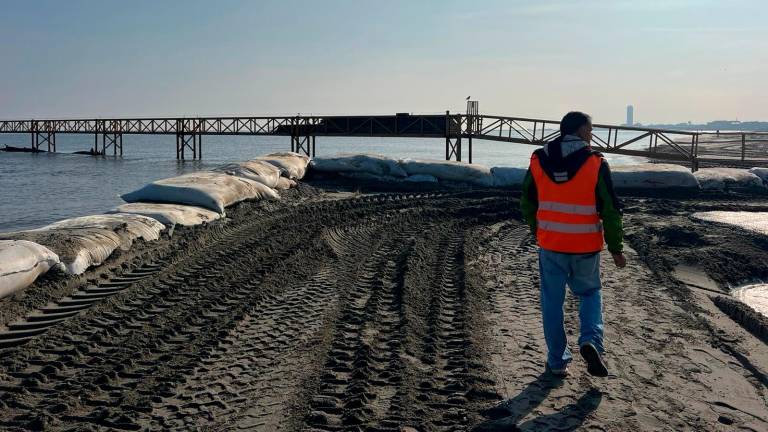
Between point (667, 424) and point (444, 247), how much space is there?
207 inches

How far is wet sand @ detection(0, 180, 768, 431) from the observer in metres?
3.65

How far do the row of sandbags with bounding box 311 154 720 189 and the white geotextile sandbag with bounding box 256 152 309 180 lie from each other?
46 centimetres

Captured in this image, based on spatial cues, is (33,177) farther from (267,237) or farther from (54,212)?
(267,237)

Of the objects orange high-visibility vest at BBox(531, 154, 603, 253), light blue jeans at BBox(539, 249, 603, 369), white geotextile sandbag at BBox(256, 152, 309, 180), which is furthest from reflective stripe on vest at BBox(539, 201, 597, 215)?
white geotextile sandbag at BBox(256, 152, 309, 180)

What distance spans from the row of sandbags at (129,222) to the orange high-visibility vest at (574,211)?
4.45m

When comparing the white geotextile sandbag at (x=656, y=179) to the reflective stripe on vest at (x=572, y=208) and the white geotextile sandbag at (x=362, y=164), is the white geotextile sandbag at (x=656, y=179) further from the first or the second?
the reflective stripe on vest at (x=572, y=208)

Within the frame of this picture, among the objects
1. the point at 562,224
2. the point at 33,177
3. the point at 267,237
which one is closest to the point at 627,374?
the point at 562,224

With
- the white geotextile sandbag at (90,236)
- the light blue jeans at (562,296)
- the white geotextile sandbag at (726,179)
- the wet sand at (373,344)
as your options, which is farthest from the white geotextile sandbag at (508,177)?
the light blue jeans at (562,296)

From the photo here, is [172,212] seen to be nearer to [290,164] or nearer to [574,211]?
[574,211]

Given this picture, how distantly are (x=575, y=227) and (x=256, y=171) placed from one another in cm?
1098

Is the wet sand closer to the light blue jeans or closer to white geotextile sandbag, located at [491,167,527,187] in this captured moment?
the light blue jeans

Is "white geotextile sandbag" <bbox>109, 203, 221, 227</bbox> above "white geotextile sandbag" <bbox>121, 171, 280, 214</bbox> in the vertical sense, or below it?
below

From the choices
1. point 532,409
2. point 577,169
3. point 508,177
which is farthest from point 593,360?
point 508,177

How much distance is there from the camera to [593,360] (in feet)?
13.4
